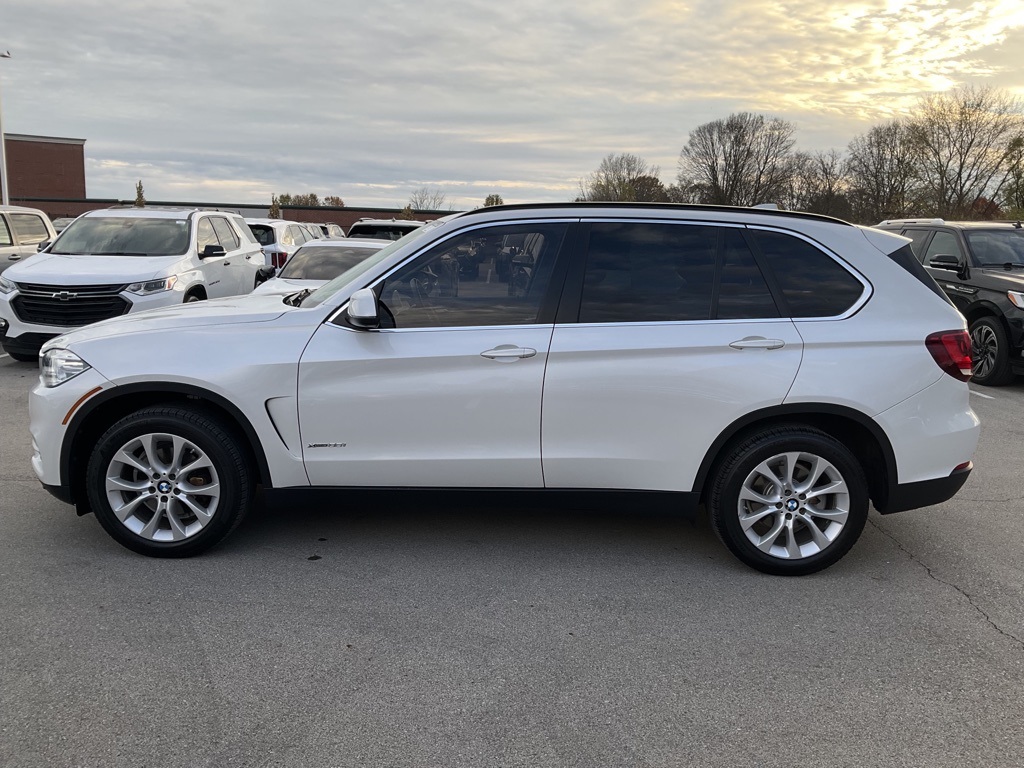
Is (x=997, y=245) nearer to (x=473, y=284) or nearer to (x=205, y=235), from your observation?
(x=473, y=284)

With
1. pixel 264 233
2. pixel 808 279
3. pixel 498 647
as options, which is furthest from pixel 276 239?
pixel 498 647

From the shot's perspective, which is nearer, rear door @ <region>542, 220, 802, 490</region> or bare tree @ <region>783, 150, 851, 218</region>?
rear door @ <region>542, 220, 802, 490</region>

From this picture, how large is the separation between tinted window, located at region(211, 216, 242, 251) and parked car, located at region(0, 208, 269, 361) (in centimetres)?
2

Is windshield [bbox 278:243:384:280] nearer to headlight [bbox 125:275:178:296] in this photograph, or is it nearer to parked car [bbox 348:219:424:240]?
headlight [bbox 125:275:178:296]

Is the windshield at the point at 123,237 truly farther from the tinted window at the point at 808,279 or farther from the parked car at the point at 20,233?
the tinted window at the point at 808,279

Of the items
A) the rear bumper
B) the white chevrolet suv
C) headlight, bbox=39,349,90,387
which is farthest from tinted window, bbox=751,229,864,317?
headlight, bbox=39,349,90,387

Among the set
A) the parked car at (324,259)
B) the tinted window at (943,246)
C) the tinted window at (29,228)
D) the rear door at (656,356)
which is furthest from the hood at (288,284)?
the tinted window at (943,246)

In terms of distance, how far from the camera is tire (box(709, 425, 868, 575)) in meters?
3.98

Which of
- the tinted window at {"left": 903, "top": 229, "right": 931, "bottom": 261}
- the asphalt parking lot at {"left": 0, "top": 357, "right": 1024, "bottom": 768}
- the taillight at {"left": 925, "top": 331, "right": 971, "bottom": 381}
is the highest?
the tinted window at {"left": 903, "top": 229, "right": 931, "bottom": 261}

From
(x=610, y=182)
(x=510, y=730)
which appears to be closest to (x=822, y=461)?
(x=510, y=730)

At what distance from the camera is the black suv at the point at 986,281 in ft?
31.4

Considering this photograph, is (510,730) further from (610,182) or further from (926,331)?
(610,182)

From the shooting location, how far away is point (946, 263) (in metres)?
10.5

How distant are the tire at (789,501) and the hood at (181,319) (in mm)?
2464
